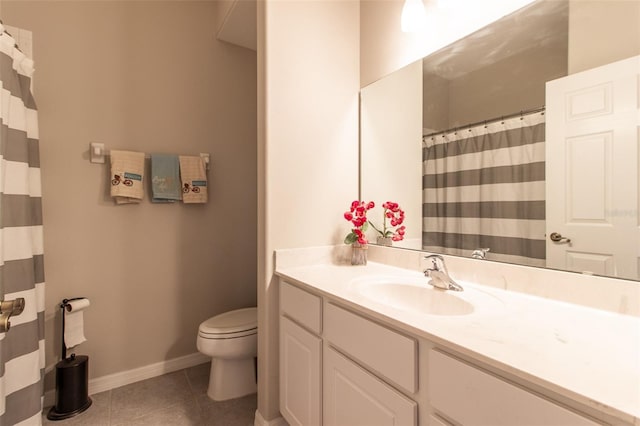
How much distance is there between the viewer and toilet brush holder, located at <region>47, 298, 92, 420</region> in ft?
5.32

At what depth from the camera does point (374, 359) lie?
91cm

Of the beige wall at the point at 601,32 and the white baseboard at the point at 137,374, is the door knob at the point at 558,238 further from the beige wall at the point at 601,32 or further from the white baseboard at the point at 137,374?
the white baseboard at the point at 137,374

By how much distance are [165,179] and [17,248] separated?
0.83 metres

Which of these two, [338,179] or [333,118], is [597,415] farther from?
[333,118]

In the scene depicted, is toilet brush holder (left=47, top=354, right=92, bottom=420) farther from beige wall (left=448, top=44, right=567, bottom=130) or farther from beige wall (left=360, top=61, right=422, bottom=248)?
beige wall (left=448, top=44, right=567, bottom=130)

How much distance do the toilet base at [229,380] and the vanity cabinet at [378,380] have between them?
50cm

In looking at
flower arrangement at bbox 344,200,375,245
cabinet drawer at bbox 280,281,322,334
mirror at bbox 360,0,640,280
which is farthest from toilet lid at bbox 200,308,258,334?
mirror at bbox 360,0,640,280

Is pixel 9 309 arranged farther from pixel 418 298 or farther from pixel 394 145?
pixel 394 145

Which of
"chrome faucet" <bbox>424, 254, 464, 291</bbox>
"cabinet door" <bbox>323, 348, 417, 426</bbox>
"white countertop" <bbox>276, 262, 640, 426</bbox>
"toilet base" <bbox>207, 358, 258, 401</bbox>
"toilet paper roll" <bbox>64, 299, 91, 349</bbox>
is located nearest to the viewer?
"white countertop" <bbox>276, 262, 640, 426</bbox>

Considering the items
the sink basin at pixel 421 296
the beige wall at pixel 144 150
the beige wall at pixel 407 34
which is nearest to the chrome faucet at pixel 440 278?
the sink basin at pixel 421 296

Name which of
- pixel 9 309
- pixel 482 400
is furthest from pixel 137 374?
pixel 482 400

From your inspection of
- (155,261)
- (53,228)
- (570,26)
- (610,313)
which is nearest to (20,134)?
(53,228)

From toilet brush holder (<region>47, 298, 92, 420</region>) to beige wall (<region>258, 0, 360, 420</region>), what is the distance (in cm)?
101

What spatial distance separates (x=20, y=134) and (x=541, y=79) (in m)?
2.19
